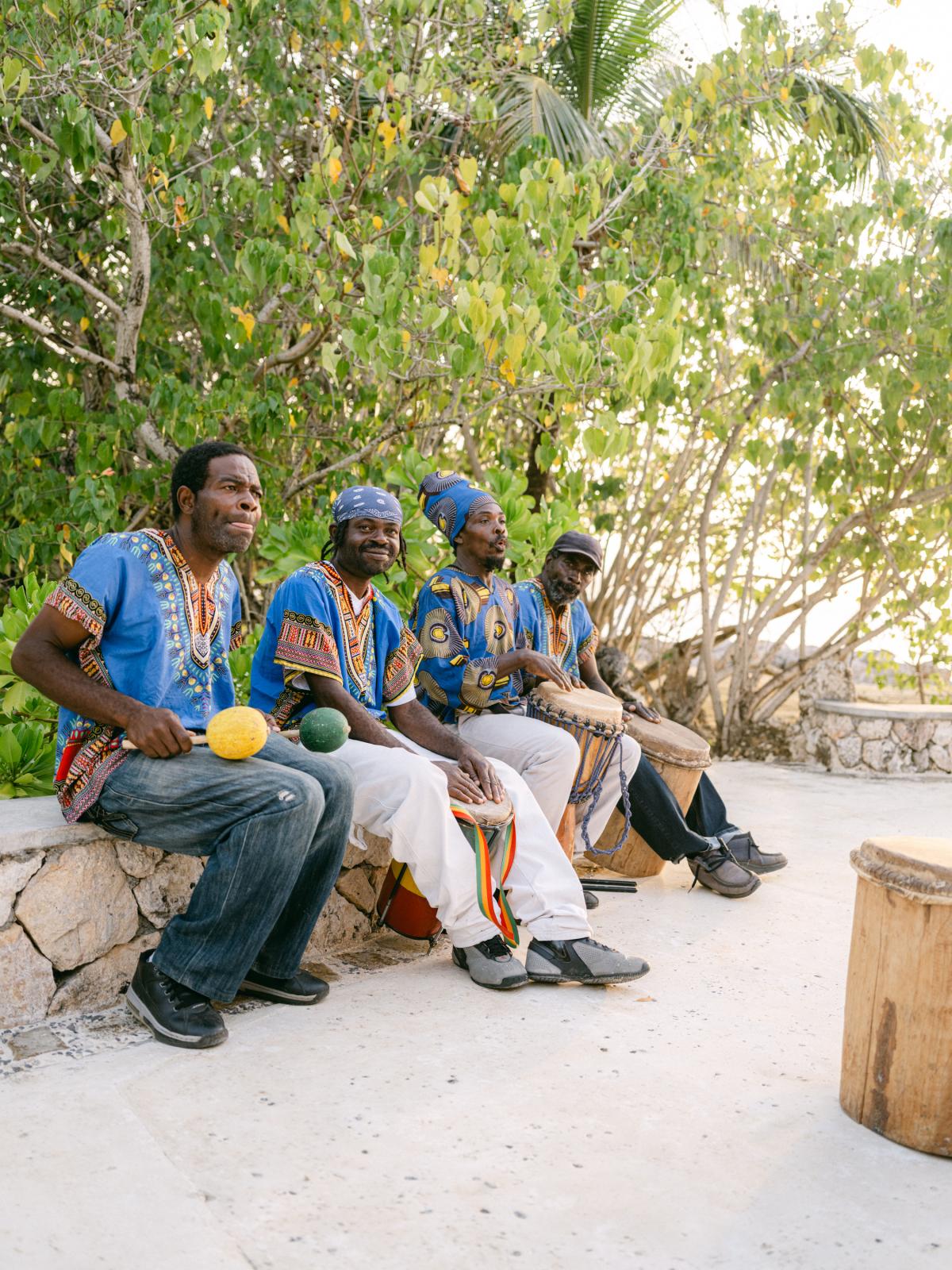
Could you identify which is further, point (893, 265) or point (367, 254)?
point (893, 265)

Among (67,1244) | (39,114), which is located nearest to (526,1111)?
(67,1244)

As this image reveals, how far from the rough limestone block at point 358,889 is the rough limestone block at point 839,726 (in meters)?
5.74

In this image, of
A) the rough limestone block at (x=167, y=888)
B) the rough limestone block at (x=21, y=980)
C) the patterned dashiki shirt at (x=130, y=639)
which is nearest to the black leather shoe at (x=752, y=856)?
the rough limestone block at (x=167, y=888)

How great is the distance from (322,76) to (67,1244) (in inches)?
231

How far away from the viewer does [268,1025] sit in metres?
3.41

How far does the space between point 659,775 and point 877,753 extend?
4.43 m

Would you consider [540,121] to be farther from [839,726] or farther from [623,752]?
[623,752]

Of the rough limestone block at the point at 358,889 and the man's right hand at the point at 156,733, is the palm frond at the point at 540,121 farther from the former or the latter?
the man's right hand at the point at 156,733

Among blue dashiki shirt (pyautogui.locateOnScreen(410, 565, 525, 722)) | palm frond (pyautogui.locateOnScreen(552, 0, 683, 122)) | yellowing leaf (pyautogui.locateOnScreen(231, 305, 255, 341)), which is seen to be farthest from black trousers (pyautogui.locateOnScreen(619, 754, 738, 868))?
palm frond (pyautogui.locateOnScreen(552, 0, 683, 122))

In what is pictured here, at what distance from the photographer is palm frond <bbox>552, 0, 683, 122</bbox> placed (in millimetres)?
9820

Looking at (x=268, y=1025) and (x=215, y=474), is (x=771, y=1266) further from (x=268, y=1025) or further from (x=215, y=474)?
(x=215, y=474)

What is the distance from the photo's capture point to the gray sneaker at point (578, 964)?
3.81 m

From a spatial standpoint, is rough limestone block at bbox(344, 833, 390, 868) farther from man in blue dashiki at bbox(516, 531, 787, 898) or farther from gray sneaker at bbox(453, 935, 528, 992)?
man in blue dashiki at bbox(516, 531, 787, 898)

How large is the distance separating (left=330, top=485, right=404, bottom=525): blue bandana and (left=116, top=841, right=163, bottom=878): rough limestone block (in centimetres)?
127
